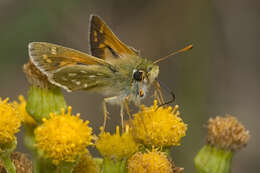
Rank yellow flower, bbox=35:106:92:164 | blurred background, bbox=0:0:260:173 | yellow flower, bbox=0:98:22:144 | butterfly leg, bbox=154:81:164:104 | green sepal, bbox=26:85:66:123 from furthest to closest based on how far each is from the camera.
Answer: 1. blurred background, bbox=0:0:260:173
2. butterfly leg, bbox=154:81:164:104
3. green sepal, bbox=26:85:66:123
4. yellow flower, bbox=0:98:22:144
5. yellow flower, bbox=35:106:92:164

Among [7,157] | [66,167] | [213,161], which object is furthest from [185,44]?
[7,157]

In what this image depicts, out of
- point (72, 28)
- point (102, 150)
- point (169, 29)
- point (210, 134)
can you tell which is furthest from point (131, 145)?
point (169, 29)

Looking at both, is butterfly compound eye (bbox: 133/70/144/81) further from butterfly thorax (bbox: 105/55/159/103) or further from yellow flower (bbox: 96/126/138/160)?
yellow flower (bbox: 96/126/138/160)

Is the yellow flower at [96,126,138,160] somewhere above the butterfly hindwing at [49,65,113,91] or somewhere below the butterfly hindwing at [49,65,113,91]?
below

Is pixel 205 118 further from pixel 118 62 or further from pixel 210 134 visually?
pixel 118 62

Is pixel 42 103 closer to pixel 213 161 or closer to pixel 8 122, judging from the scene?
pixel 8 122

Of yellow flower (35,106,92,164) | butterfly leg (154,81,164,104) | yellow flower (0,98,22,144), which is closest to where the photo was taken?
yellow flower (35,106,92,164)

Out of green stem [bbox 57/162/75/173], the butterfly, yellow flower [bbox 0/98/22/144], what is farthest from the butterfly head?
yellow flower [bbox 0/98/22/144]
